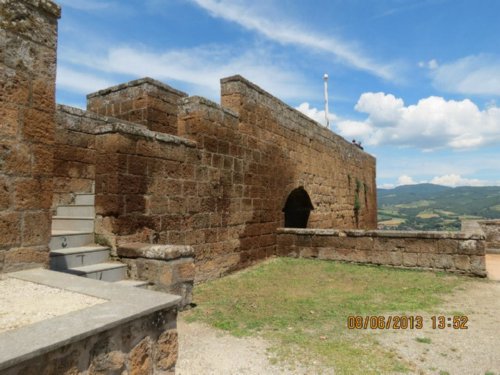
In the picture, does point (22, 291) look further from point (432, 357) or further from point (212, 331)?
point (432, 357)

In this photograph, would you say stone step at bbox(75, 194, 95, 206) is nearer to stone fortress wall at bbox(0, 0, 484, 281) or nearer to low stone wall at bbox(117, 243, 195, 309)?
stone fortress wall at bbox(0, 0, 484, 281)

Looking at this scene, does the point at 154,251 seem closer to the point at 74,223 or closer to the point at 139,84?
the point at 74,223

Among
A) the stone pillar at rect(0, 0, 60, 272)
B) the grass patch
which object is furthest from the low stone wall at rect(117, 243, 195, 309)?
the stone pillar at rect(0, 0, 60, 272)

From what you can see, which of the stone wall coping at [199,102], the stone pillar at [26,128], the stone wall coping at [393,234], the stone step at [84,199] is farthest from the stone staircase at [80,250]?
the stone wall coping at [393,234]

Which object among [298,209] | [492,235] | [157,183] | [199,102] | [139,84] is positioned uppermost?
[139,84]

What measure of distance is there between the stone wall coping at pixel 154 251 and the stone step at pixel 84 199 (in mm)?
1332

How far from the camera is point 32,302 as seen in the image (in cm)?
226

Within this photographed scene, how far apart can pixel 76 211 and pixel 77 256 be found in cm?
134

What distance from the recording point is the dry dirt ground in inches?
116

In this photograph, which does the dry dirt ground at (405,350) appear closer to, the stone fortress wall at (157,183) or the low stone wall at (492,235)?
the stone fortress wall at (157,183)

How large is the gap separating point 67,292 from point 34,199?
1224 millimetres

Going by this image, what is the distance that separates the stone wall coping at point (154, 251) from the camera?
430cm

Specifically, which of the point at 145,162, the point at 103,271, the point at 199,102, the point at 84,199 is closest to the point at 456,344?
the point at 103,271

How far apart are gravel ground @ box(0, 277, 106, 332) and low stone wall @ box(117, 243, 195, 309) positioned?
1660 mm
